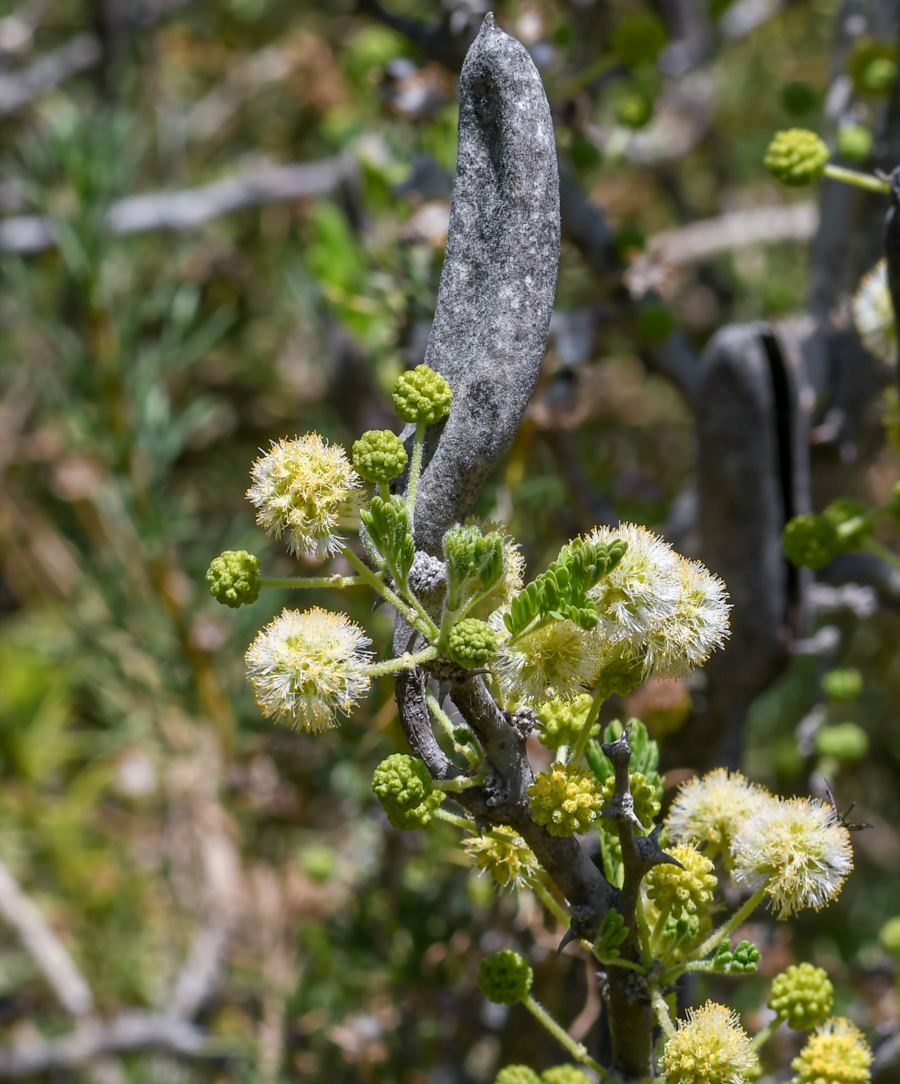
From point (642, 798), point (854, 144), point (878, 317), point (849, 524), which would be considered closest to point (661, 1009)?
point (642, 798)

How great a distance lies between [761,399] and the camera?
4.23 ft

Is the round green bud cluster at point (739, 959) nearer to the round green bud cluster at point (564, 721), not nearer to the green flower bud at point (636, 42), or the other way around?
the round green bud cluster at point (564, 721)

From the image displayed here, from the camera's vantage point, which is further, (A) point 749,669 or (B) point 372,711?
(B) point 372,711

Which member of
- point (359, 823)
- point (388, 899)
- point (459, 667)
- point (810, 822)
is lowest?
point (810, 822)

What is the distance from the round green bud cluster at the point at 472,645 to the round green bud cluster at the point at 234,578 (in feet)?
0.49

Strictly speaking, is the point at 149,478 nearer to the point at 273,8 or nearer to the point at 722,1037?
the point at 722,1037

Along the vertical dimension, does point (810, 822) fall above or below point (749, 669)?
below

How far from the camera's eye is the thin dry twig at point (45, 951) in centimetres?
216

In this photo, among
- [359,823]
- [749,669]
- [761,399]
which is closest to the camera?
[761,399]

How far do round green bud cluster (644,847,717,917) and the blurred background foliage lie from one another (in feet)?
1.66

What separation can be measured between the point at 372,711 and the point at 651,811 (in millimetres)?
1057

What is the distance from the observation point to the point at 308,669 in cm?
70

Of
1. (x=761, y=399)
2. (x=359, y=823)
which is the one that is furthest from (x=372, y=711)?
(x=761, y=399)

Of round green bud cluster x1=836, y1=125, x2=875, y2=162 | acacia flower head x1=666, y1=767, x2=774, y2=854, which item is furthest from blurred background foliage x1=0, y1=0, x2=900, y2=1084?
acacia flower head x1=666, y1=767, x2=774, y2=854
